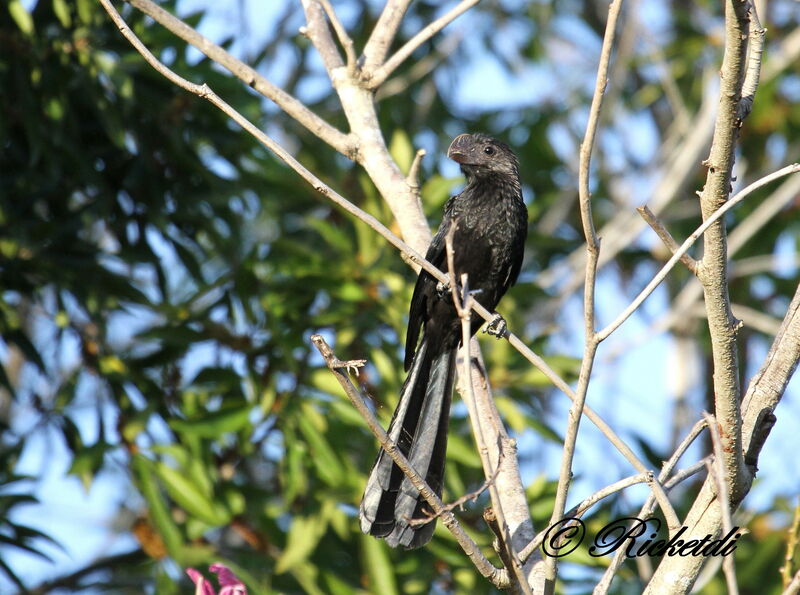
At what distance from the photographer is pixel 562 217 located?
19.0ft

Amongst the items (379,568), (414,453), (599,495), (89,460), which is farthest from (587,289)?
(89,460)

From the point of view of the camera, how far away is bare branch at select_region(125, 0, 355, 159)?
2910 mm

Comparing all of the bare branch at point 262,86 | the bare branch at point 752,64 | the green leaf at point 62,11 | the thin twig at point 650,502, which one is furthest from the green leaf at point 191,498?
the bare branch at point 752,64

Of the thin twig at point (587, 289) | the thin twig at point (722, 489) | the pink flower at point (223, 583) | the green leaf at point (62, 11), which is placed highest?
the green leaf at point (62, 11)

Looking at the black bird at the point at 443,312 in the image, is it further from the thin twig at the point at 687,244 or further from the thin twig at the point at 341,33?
the thin twig at the point at 687,244

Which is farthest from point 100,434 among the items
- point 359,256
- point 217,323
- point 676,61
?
point 676,61

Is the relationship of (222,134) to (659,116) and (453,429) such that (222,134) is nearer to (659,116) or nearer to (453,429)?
(453,429)

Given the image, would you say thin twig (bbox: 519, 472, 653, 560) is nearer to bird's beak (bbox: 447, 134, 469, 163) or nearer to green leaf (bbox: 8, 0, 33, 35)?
bird's beak (bbox: 447, 134, 469, 163)

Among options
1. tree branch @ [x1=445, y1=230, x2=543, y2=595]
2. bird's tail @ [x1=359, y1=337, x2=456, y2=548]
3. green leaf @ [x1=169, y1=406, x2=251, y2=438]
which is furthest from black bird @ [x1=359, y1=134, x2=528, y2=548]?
green leaf @ [x1=169, y1=406, x2=251, y2=438]

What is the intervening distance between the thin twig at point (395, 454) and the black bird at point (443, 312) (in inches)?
23.5

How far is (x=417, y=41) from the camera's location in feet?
9.50

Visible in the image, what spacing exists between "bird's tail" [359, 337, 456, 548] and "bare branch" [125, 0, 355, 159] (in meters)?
0.72

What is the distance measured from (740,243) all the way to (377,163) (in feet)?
9.90

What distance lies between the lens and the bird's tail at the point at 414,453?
8.11 feet
